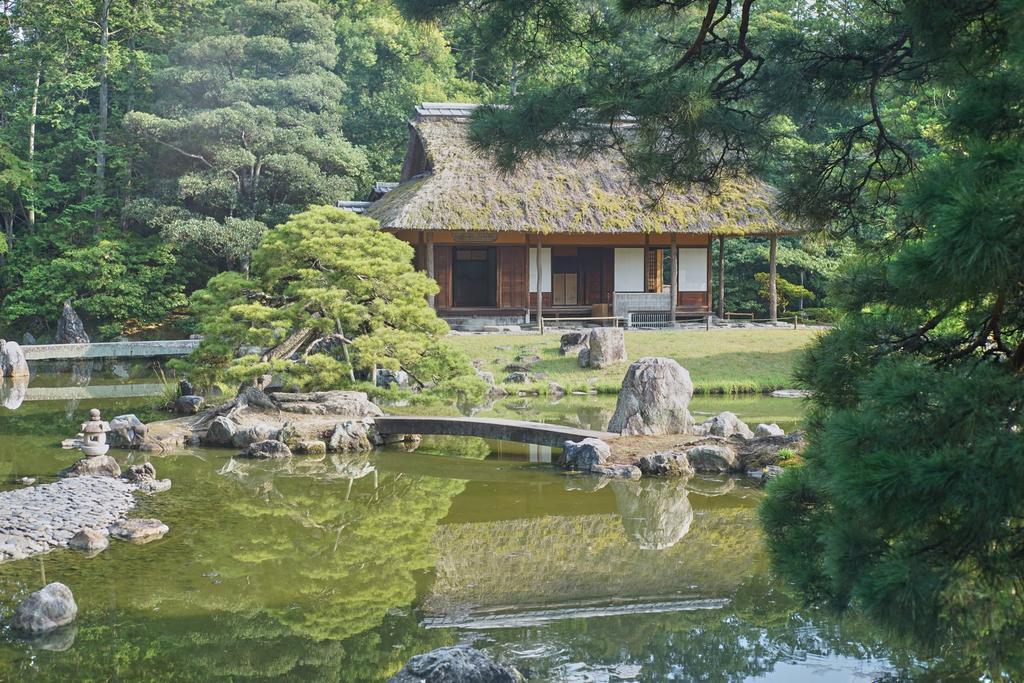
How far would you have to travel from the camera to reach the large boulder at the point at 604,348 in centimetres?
1809

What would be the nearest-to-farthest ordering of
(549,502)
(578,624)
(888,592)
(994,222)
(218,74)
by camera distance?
(994,222)
(888,592)
(578,624)
(549,502)
(218,74)

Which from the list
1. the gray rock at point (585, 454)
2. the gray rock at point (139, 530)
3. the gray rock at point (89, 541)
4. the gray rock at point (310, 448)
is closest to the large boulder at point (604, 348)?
the gray rock at point (585, 454)

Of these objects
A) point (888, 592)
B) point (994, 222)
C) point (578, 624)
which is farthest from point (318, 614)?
point (994, 222)

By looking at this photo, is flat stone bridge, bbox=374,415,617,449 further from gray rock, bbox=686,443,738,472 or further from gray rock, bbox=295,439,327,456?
gray rock, bbox=686,443,738,472

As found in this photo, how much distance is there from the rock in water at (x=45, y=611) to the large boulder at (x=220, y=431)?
240 inches

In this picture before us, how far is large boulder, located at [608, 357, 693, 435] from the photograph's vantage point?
38.3ft

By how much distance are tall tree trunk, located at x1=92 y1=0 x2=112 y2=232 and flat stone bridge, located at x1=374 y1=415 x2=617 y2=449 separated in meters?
16.4

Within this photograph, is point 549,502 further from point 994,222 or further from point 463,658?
point 994,222

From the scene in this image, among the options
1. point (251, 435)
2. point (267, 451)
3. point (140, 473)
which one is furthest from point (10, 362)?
point (140, 473)

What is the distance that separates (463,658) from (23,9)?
26.6 metres

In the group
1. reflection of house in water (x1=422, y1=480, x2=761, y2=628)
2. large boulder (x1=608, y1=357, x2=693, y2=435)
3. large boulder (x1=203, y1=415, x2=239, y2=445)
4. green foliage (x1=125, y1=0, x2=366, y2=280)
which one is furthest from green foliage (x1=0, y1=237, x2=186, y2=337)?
reflection of house in water (x1=422, y1=480, x2=761, y2=628)

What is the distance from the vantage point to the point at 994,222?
8.50 ft

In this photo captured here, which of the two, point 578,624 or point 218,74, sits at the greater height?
point 218,74

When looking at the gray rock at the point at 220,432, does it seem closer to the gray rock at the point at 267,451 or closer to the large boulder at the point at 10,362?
the gray rock at the point at 267,451
